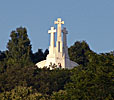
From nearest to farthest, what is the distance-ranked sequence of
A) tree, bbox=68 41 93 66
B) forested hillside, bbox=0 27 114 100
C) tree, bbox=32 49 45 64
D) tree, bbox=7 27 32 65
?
forested hillside, bbox=0 27 114 100 → tree, bbox=7 27 32 65 → tree, bbox=32 49 45 64 → tree, bbox=68 41 93 66

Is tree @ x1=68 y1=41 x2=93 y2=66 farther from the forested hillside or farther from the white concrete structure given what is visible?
the white concrete structure

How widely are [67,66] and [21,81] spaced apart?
12799mm

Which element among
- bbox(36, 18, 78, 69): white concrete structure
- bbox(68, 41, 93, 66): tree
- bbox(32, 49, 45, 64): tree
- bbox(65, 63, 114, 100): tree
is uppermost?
bbox(68, 41, 93, 66): tree

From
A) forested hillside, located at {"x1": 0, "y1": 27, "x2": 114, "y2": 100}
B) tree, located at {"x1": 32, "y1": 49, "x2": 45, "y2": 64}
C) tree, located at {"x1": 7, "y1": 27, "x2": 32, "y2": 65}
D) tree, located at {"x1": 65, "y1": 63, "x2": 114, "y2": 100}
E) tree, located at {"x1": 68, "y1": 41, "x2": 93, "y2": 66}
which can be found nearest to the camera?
tree, located at {"x1": 65, "y1": 63, "x2": 114, "y2": 100}

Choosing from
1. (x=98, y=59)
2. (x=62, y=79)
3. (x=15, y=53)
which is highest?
(x=15, y=53)

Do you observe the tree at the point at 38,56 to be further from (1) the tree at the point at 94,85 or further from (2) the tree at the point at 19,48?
(1) the tree at the point at 94,85

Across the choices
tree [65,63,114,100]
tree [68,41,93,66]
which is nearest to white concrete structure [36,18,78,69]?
tree [68,41,93,66]

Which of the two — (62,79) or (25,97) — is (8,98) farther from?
(62,79)

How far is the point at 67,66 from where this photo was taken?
97.8 meters

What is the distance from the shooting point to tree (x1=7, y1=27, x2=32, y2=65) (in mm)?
101812

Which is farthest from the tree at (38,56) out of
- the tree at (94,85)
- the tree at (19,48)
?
the tree at (94,85)

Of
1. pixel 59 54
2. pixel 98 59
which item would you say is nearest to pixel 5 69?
pixel 59 54

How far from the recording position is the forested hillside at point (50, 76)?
57.7 metres

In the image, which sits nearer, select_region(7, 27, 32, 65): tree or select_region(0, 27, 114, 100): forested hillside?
select_region(0, 27, 114, 100): forested hillside
